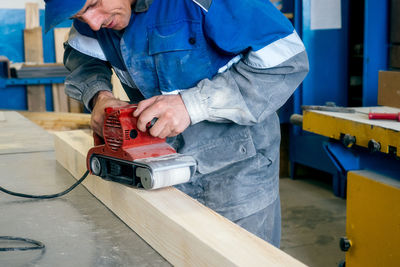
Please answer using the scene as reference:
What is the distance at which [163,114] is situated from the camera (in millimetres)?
1316

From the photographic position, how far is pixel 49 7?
132cm

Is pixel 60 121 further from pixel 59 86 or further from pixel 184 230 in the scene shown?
pixel 184 230

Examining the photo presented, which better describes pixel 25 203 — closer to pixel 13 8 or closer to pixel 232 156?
pixel 232 156

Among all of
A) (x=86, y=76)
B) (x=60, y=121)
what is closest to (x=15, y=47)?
(x=60, y=121)

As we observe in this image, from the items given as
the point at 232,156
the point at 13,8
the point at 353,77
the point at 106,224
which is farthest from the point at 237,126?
the point at 13,8

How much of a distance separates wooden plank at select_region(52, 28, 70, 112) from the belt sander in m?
4.17

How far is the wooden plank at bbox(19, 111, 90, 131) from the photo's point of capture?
4362mm

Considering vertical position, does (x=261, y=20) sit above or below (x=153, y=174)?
above

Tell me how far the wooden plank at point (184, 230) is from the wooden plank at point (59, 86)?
4.17 m

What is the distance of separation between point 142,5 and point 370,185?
138 cm

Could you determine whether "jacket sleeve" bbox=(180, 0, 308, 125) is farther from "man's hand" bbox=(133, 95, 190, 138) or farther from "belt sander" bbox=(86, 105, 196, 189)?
"belt sander" bbox=(86, 105, 196, 189)

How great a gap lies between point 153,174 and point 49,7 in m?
0.55

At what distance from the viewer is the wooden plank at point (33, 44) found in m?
5.20

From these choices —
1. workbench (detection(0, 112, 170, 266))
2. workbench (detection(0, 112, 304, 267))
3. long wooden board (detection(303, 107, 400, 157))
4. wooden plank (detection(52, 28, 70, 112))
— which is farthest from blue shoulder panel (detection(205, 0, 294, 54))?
wooden plank (detection(52, 28, 70, 112))
